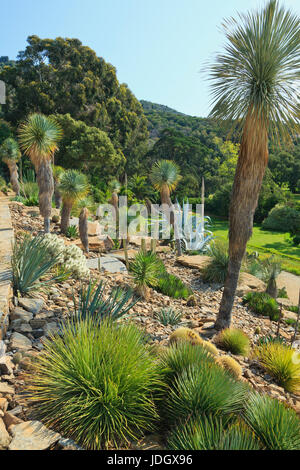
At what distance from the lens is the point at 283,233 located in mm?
26203

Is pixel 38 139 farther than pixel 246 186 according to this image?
Yes

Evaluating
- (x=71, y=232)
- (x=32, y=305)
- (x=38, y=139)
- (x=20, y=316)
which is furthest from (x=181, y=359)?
(x=71, y=232)

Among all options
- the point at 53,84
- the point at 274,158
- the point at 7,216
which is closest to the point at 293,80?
the point at 7,216

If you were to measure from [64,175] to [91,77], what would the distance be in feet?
75.2

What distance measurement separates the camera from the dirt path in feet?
39.2

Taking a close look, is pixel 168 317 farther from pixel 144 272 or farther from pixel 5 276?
pixel 5 276

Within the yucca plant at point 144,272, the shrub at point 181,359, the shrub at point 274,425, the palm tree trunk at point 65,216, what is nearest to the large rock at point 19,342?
the shrub at point 181,359

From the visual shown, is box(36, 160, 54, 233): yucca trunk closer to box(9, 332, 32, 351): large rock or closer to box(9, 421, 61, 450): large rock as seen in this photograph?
box(9, 332, 32, 351): large rock

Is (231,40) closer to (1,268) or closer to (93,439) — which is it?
(1,268)

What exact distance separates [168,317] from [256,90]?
420cm

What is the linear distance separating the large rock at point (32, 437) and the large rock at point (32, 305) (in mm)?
1897

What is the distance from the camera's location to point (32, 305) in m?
4.08

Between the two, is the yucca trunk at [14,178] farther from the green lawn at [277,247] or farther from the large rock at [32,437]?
the large rock at [32,437]

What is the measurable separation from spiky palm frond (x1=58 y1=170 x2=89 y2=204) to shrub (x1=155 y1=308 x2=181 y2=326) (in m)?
5.62
